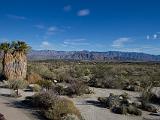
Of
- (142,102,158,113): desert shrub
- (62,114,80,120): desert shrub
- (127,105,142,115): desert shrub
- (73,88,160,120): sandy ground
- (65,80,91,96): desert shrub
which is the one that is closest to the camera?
(62,114,80,120): desert shrub

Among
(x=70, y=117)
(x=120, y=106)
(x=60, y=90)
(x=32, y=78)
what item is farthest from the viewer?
(x=32, y=78)

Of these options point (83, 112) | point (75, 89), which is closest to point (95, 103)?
point (75, 89)

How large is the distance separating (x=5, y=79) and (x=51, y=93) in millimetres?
14914

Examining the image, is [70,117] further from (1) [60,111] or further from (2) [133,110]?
(2) [133,110]

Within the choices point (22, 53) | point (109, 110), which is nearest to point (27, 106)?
point (109, 110)

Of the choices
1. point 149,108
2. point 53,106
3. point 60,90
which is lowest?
point 149,108

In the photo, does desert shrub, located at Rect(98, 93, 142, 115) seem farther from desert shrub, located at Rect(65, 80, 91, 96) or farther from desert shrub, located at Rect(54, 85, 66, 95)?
desert shrub, located at Rect(54, 85, 66, 95)

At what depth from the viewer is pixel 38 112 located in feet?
61.5

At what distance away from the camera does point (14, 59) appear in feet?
112

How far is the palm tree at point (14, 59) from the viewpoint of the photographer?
33594mm

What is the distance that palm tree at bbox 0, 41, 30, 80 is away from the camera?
33.6 metres

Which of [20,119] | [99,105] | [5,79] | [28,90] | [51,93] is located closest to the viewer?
[20,119]

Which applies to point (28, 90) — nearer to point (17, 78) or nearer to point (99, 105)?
point (17, 78)

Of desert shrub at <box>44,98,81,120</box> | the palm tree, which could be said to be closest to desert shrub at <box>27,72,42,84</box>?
the palm tree
